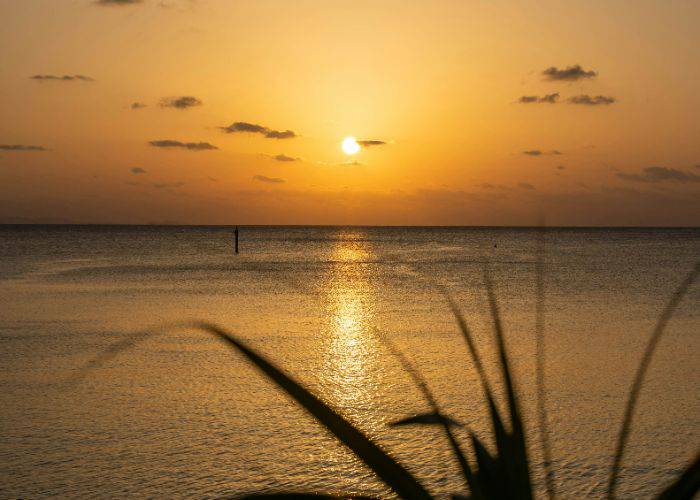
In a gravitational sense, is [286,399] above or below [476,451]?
below

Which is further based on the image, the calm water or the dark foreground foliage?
the calm water

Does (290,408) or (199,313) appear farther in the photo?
(199,313)

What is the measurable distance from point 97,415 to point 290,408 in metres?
2.84

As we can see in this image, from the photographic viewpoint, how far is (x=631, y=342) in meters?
18.9

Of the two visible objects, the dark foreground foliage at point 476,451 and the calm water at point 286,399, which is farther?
the calm water at point 286,399

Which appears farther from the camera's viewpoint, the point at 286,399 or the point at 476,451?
the point at 286,399

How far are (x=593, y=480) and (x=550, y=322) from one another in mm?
14269

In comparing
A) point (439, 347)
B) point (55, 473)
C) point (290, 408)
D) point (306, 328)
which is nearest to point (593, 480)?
point (290, 408)

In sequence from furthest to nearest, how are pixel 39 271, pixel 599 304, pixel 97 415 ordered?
pixel 39 271 → pixel 599 304 → pixel 97 415

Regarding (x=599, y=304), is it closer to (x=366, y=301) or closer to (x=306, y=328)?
(x=366, y=301)

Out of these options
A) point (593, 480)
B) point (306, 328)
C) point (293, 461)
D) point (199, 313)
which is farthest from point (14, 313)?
point (593, 480)

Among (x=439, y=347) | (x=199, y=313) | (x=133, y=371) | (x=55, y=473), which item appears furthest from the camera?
(x=199, y=313)

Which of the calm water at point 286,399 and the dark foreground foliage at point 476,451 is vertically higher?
the dark foreground foliage at point 476,451

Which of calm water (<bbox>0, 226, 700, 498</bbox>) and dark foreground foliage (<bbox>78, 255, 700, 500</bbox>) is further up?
dark foreground foliage (<bbox>78, 255, 700, 500</bbox>)
